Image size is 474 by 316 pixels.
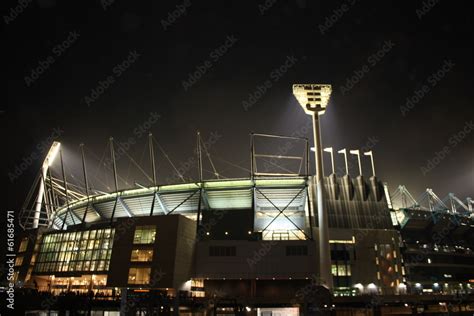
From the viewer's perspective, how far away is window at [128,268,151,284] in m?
50.1

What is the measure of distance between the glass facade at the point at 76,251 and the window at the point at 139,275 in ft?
33.4

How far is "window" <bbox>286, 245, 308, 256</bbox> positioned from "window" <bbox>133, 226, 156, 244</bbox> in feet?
64.8

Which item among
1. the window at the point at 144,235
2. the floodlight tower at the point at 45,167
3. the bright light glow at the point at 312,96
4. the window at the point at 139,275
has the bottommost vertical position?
the window at the point at 139,275

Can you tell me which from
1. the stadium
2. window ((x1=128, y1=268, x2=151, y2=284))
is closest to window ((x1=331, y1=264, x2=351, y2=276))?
the stadium

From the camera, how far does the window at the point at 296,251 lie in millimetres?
54500

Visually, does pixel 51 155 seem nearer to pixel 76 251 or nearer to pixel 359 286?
pixel 76 251

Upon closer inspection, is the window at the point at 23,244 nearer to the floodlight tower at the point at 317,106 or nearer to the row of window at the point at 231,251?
the row of window at the point at 231,251

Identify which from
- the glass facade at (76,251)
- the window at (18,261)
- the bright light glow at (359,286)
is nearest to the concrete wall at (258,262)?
the bright light glow at (359,286)

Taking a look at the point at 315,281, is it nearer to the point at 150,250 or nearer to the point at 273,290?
the point at 273,290

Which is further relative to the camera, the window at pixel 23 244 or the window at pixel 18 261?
the window at pixel 23 244

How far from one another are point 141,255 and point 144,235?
2838 mm

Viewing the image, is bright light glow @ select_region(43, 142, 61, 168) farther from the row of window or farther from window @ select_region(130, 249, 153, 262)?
the row of window

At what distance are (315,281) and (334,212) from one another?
16.9 m

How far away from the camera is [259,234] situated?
198ft
